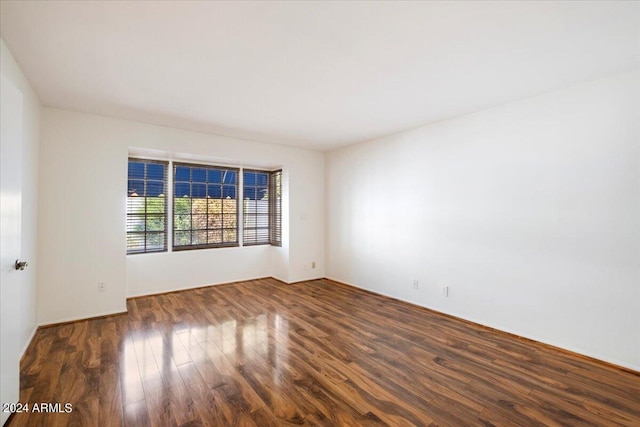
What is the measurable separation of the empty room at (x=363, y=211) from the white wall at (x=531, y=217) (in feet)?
0.06

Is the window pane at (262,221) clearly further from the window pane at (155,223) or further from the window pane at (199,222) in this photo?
the window pane at (155,223)

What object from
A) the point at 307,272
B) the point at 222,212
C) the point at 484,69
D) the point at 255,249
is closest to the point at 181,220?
the point at 222,212

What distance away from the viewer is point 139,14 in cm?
185

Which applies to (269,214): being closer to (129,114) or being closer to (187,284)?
(187,284)

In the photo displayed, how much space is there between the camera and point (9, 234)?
6.15 ft

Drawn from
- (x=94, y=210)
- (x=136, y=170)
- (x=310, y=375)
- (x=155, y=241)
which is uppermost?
(x=136, y=170)

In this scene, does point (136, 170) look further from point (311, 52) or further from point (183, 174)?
point (311, 52)

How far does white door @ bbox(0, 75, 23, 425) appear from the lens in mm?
1741

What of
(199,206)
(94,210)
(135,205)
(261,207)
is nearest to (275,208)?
(261,207)

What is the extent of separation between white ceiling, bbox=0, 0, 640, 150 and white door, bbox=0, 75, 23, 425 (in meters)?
0.63

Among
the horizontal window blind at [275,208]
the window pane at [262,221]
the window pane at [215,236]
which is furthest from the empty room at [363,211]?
the window pane at [262,221]

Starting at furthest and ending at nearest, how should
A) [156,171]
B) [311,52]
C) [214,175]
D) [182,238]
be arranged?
[214,175] < [182,238] < [156,171] < [311,52]

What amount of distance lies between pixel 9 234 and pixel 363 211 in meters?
4.26

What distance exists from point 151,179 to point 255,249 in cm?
222
